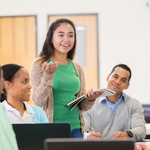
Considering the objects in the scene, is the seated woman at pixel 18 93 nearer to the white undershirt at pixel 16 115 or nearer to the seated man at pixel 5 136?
the white undershirt at pixel 16 115

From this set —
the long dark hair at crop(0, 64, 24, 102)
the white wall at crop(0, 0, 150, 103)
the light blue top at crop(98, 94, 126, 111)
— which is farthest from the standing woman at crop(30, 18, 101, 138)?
the white wall at crop(0, 0, 150, 103)

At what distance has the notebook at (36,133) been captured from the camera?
0.92 m

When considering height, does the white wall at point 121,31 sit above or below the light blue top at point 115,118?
above

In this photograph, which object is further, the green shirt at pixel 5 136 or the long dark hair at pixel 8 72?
the long dark hair at pixel 8 72

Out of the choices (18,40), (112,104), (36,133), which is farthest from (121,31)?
(36,133)

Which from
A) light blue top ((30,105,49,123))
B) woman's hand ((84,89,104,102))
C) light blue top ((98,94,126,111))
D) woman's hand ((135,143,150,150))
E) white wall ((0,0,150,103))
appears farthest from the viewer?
white wall ((0,0,150,103))

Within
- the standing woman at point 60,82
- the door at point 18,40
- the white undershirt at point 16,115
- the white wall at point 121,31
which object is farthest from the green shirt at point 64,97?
the door at point 18,40

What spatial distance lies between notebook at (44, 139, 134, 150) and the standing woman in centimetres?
91

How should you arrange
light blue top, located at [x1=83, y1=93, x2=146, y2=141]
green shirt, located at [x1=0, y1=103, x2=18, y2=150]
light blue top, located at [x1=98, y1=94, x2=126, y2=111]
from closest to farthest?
1. green shirt, located at [x1=0, y1=103, x2=18, y2=150]
2. light blue top, located at [x1=83, y1=93, x2=146, y2=141]
3. light blue top, located at [x1=98, y1=94, x2=126, y2=111]

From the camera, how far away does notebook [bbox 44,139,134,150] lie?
1.92 ft

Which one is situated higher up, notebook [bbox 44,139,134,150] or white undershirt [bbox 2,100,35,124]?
notebook [bbox 44,139,134,150]

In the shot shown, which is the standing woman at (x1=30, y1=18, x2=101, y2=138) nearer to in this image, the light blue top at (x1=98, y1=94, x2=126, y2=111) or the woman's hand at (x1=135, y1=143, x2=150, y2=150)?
the woman's hand at (x1=135, y1=143, x2=150, y2=150)

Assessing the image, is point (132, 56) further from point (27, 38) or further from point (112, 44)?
point (27, 38)

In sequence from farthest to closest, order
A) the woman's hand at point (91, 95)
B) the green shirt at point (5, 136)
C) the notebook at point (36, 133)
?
the woman's hand at point (91, 95) < the notebook at point (36, 133) < the green shirt at point (5, 136)
